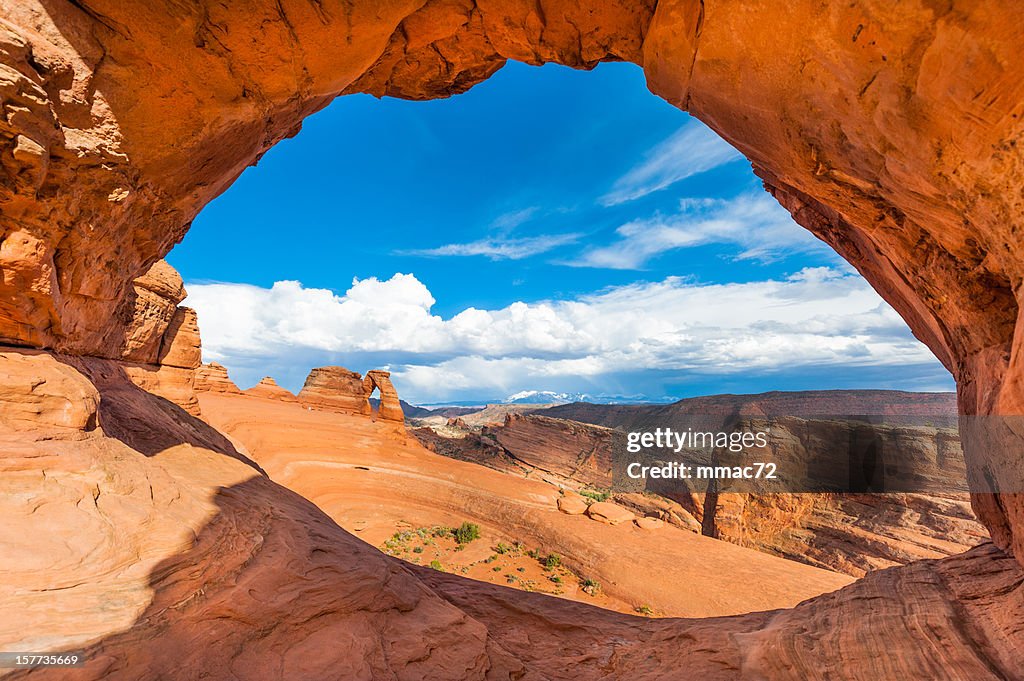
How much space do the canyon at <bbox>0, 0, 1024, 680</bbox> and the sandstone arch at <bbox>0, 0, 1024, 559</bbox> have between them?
3cm

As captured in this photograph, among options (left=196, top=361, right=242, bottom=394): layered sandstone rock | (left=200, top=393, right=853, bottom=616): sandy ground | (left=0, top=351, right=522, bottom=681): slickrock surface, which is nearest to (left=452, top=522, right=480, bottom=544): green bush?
(left=200, top=393, right=853, bottom=616): sandy ground

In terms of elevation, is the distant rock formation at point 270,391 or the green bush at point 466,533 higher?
the distant rock formation at point 270,391

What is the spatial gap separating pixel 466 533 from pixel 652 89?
59.1 ft

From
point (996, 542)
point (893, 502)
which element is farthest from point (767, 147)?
point (893, 502)

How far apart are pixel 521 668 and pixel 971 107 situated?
832cm

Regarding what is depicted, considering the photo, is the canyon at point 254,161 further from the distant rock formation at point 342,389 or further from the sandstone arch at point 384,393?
the distant rock formation at point 342,389

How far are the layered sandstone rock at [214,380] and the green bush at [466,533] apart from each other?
2681cm

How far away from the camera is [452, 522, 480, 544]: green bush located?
58.7 ft

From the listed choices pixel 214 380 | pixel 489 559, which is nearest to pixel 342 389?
pixel 214 380

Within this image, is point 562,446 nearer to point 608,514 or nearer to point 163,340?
point 608,514

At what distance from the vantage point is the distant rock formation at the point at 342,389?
38.2m

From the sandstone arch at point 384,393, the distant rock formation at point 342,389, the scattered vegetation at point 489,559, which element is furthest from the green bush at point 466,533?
the distant rock formation at point 342,389

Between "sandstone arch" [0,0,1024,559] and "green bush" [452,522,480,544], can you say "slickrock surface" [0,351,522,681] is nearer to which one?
"sandstone arch" [0,0,1024,559]

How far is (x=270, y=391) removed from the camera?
1506 inches
